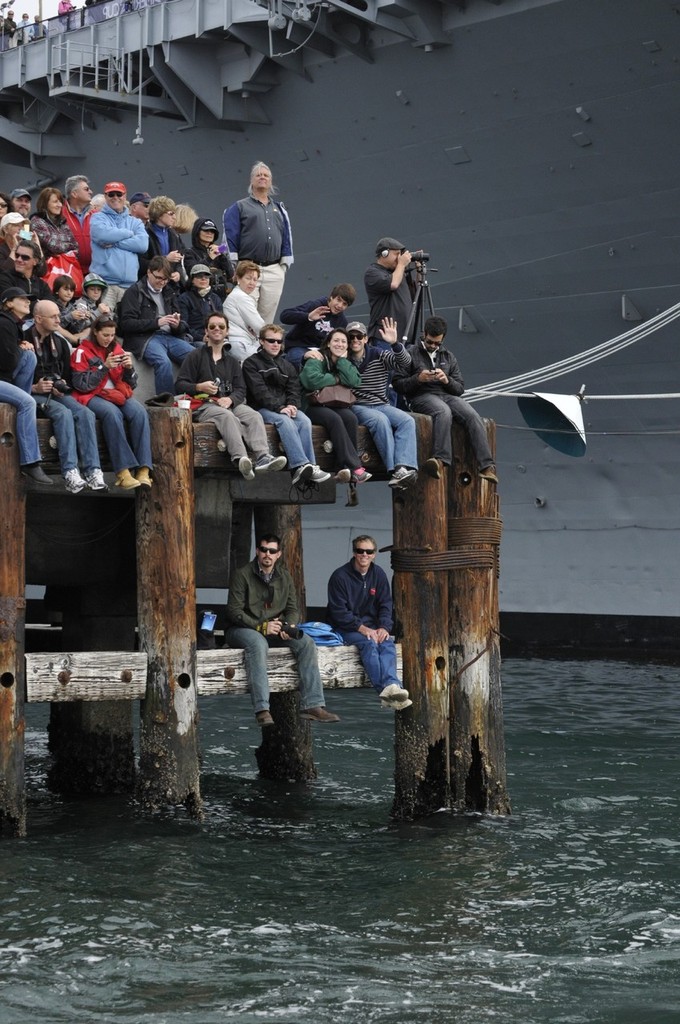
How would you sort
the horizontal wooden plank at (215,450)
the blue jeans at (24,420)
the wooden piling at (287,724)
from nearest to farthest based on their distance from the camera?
the blue jeans at (24,420) < the horizontal wooden plank at (215,450) < the wooden piling at (287,724)

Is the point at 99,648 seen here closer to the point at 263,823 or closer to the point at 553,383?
the point at 263,823

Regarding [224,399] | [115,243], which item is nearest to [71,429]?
[224,399]

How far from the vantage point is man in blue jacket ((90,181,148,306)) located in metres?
11.3

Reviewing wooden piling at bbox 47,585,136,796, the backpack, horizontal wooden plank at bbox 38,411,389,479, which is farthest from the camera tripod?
wooden piling at bbox 47,585,136,796

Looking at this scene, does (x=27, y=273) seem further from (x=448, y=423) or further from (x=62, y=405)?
(x=448, y=423)

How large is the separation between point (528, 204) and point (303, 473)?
27.1 ft

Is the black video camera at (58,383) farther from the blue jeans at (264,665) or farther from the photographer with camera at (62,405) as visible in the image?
the blue jeans at (264,665)

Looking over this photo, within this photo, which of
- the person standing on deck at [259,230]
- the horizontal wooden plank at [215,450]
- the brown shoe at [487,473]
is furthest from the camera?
the person standing on deck at [259,230]

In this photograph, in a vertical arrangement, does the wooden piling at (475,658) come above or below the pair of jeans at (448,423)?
below

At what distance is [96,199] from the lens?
12422mm

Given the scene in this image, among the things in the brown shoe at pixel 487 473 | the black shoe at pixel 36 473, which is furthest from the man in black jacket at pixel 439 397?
the black shoe at pixel 36 473

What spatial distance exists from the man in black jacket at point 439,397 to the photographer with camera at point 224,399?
135cm

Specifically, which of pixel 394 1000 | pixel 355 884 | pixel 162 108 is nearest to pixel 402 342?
pixel 355 884

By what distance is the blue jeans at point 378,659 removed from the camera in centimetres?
1023
